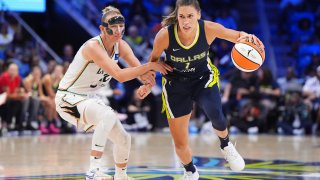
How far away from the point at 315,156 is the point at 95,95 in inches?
156

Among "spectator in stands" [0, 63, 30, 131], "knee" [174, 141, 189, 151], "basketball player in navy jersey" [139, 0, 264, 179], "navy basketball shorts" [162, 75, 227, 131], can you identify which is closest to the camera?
"basketball player in navy jersey" [139, 0, 264, 179]

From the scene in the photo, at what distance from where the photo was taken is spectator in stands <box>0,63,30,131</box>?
13680 millimetres

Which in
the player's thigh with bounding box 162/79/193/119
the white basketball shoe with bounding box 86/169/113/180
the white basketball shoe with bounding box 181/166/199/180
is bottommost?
the white basketball shoe with bounding box 181/166/199/180

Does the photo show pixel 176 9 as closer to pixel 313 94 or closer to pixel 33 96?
pixel 33 96

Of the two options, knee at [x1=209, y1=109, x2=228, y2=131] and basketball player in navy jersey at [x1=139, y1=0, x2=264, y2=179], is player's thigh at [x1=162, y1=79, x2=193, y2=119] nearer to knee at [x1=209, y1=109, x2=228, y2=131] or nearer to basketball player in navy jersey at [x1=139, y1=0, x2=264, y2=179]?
basketball player in navy jersey at [x1=139, y1=0, x2=264, y2=179]

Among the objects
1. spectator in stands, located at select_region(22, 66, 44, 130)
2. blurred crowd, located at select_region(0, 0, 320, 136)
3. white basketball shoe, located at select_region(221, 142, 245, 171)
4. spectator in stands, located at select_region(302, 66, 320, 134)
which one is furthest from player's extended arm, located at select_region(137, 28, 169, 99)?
spectator in stands, located at select_region(302, 66, 320, 134)

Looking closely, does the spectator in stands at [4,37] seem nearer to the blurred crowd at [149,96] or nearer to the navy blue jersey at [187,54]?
the blurred crowd at [149,96]

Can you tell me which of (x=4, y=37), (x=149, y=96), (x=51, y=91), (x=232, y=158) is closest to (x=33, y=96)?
(x=51, y=91)

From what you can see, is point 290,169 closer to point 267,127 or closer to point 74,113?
point 74,113

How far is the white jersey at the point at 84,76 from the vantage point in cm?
667

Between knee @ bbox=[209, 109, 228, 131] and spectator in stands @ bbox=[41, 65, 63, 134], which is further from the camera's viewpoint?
spectator in stands @ bbox=[41, 65, 63, 134]

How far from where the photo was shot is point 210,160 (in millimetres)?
8945

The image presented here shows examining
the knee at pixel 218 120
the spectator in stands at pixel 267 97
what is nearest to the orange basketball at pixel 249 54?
the knee at pixel 218 120

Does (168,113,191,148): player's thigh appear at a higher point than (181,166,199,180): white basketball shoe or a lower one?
higher
